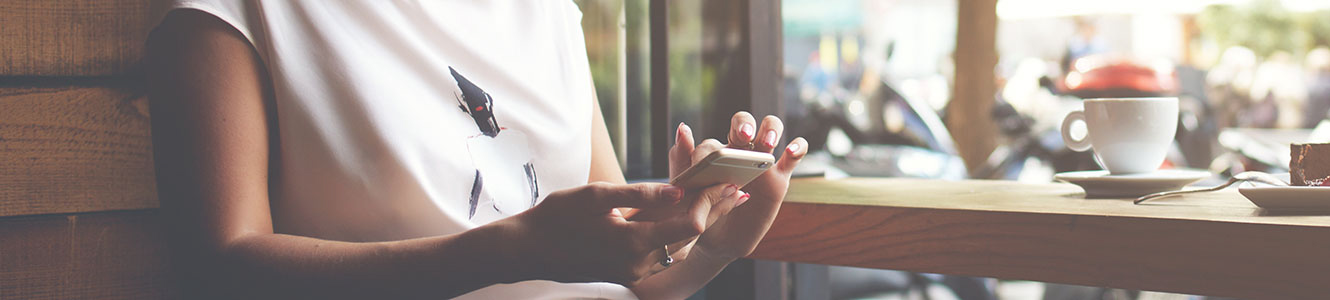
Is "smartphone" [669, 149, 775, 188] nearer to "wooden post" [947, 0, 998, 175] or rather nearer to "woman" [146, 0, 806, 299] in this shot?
"woman" [146, 0, 806, 299]

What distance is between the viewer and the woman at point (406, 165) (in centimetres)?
74

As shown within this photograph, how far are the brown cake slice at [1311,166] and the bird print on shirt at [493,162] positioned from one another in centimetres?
82

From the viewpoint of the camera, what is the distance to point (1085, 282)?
2.90ft

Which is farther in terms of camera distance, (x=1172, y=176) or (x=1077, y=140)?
(x=1077, y=140)

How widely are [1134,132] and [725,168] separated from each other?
740 mm

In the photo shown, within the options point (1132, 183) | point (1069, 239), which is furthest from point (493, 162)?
point (1132, 183)

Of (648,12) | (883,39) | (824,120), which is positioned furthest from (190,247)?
(883,39)

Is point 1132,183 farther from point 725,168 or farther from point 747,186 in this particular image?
point 725,168

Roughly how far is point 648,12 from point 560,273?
0.96 m

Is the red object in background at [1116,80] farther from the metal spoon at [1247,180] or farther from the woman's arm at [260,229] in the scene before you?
the woman's arm at [260,229]

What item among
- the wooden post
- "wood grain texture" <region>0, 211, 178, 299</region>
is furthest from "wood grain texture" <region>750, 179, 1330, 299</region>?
the wooden post

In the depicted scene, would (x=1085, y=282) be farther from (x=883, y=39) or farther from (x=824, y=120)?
(x=883, y=39)

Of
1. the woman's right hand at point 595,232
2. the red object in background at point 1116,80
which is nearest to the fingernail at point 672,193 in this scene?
the woman's right hand at point 595,232

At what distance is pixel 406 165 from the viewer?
0.87 meters
